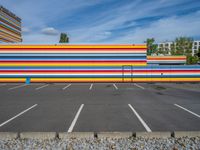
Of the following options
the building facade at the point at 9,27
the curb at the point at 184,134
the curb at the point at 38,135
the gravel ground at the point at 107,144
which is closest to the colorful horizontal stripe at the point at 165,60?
the curb at the point at 184,134

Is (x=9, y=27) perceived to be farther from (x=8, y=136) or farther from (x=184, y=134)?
(x=184, y=134)

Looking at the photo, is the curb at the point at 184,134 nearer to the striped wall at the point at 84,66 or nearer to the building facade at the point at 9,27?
the striped wall at the point at 84,66

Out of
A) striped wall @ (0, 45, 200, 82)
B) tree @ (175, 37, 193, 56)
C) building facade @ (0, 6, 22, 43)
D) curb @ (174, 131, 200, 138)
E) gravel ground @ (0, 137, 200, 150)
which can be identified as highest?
building facade @ (0, 6, 22, 43)

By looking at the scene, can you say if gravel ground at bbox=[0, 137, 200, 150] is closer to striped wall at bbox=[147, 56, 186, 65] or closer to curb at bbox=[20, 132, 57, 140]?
curb at bbox=[20, 132, 57, 140]

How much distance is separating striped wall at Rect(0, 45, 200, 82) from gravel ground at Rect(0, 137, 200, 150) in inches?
685

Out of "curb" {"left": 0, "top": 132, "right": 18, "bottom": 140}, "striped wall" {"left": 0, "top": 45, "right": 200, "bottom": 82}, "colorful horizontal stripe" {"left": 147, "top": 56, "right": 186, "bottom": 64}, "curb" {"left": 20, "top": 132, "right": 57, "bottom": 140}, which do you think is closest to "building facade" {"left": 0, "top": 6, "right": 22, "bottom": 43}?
"striped wall" {"left": 0, "top": 45, "right": 200, "bottom": 82}

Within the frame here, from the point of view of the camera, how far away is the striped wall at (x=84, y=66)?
21.8 meters

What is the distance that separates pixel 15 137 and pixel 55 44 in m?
19.3

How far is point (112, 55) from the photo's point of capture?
2227cm

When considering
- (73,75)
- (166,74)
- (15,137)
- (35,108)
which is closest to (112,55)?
(73,75)

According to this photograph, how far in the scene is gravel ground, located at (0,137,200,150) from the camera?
4281 millimetres

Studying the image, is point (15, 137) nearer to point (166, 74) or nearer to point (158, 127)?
point (158, 127)

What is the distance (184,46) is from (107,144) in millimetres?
59769

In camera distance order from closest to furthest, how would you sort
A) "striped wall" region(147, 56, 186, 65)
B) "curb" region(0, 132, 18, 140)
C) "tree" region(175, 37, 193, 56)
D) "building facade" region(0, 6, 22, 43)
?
"curb" region(0, 132, 18, 140), "striped wall" region(147, 56, 186, 65), "tree" region(175, 37, 193, 56), "building facade" region(0, 6, 22, 43)
